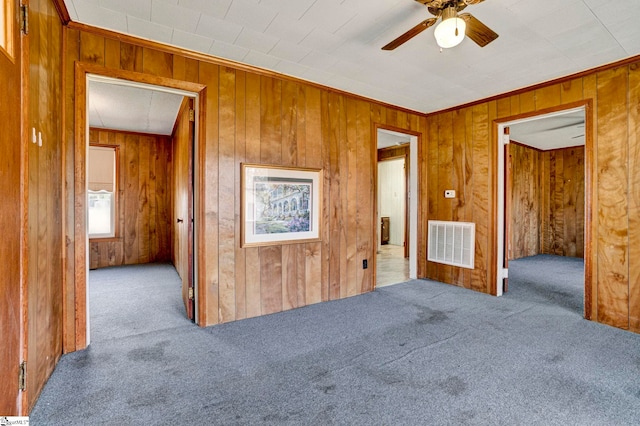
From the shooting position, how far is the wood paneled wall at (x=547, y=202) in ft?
21.8

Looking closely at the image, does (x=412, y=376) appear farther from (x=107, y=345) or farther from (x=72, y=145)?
(x=72, y=145)

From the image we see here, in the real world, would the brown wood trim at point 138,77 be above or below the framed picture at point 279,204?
above

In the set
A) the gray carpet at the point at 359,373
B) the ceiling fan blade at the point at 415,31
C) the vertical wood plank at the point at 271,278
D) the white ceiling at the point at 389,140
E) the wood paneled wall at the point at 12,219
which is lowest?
the gray carpet at the point at 359,373

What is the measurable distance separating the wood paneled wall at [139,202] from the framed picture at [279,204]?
377 cm

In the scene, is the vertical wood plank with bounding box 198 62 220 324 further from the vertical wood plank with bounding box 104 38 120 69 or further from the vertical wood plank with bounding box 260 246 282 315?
the vertical wood plank with bounding box 104 38 120 69

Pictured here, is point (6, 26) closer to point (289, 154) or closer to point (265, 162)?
point (265, 162)

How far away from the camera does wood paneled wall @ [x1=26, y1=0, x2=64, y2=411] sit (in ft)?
5.40

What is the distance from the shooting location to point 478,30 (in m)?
1.93

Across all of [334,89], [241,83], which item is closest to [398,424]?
[241,83]

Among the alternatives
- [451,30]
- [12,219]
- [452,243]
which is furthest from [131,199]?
[451,30]

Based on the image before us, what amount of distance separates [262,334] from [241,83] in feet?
7.94

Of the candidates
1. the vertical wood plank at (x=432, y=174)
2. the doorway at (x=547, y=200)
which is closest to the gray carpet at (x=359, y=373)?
the vertical wood plank at (x=432, y=174)

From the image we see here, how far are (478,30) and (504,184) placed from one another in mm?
2570

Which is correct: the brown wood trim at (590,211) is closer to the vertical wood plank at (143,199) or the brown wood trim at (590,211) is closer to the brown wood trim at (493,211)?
the brown wood trim at (493,211)
